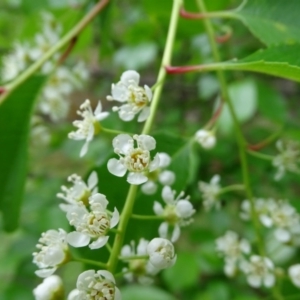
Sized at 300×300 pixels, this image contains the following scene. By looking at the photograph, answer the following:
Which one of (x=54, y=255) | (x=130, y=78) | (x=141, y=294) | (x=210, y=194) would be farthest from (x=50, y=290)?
(x=141, y=294)

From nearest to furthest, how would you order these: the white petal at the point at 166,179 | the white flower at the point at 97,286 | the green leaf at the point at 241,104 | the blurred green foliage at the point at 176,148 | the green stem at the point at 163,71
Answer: the white flower at the point at 97,286 → the green stem at the point at 163,71 → the white petal at the point at 166,179 → the blurred green foliage at the point at 176,148 → the green leaf at the point at 241,104

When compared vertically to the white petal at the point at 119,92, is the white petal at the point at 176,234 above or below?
below

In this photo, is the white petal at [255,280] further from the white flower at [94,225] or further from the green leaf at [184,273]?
the green leaf at [184,273]

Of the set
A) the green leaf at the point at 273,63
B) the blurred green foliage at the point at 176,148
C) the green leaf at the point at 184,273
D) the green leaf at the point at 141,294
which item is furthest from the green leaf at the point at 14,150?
the green leaf at the point at 184,273

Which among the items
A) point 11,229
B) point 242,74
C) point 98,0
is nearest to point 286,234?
point 11,229

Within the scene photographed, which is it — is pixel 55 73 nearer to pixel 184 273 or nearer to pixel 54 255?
pixel 184 273

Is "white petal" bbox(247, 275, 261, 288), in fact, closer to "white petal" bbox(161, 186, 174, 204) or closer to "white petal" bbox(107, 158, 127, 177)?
"white petal" bbox(161, 186, 174, 204)

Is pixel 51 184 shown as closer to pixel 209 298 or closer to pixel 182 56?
pixel 209 298
